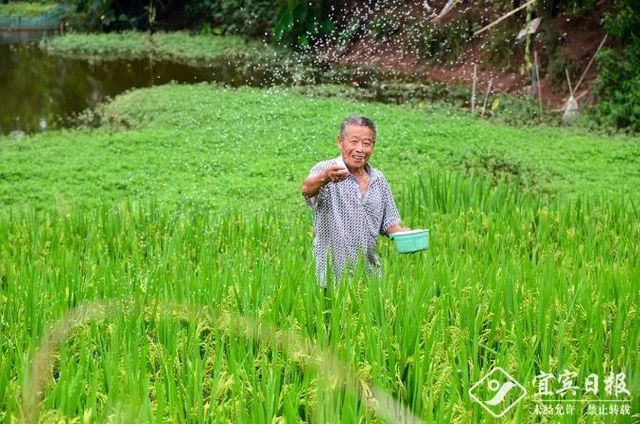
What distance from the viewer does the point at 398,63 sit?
591 inches

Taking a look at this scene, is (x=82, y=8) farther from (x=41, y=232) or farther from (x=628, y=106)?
(x=41, y=232)

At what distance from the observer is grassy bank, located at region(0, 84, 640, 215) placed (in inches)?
279

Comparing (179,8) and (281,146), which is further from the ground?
(179,8)

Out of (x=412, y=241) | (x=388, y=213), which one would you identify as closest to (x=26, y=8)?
(x=388, y=213)

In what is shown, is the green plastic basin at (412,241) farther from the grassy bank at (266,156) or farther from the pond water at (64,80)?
the pond water at (64,80)

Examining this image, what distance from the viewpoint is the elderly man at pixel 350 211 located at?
308 cm

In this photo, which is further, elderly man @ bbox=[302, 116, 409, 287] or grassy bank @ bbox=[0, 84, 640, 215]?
grassy bank @ bbox=[0, 84, 640, 215]

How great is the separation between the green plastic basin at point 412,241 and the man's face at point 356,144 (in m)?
0.27

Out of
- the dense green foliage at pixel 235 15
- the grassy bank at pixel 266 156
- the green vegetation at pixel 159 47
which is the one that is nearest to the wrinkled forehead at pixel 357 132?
the grassy bank at pixel 266 156

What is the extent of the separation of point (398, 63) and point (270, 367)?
13174 mm

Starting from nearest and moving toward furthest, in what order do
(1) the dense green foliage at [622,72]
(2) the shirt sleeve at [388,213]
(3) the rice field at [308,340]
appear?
1. (3) the rice field at [308,340]
2. (2) the shirt sleeve at [388,213]
3. (1) the dense green foliage at [622,72]

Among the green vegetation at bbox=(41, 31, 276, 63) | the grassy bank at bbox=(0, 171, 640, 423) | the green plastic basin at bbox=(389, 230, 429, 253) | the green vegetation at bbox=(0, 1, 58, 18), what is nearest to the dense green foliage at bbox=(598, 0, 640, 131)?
the grassy bank at bbox=(0, 171, 640, 423)

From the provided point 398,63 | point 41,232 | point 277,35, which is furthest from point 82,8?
point 41,232

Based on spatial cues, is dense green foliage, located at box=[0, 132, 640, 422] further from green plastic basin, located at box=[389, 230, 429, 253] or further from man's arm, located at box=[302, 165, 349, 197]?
man's arm, located at box=[302, 165, 349, 197]
